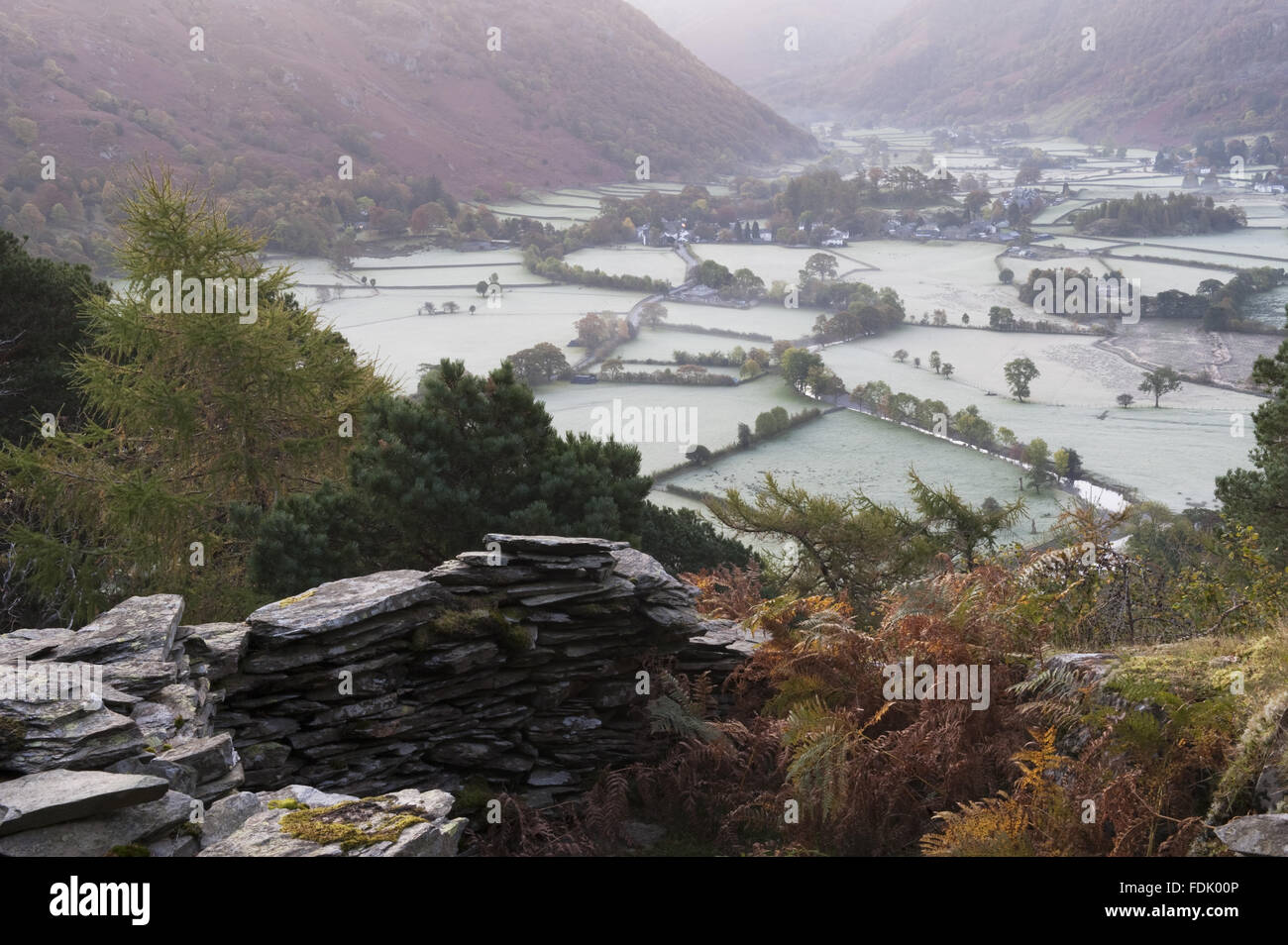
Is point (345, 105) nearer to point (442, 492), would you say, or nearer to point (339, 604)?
point (442, 492)

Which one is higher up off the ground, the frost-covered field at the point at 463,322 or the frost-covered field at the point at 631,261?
the frost-covered field at the point at 631,261

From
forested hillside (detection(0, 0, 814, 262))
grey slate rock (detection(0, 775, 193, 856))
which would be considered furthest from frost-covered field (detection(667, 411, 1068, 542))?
forested hillside (detection(0, 0, 814, 262))

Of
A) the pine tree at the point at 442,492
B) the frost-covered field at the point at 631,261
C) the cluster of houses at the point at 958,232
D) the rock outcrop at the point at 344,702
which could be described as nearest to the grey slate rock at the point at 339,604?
the rock outcrop at the point at 344,702

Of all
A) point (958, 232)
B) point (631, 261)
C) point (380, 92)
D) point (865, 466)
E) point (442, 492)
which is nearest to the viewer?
point (442, 492)

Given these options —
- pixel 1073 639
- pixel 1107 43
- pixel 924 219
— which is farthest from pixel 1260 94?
pixel 1073 639

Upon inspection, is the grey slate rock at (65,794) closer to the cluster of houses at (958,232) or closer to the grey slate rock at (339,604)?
the grey slate rock at (339,604)

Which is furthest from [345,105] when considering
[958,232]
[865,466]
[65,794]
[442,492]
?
[65,794]
